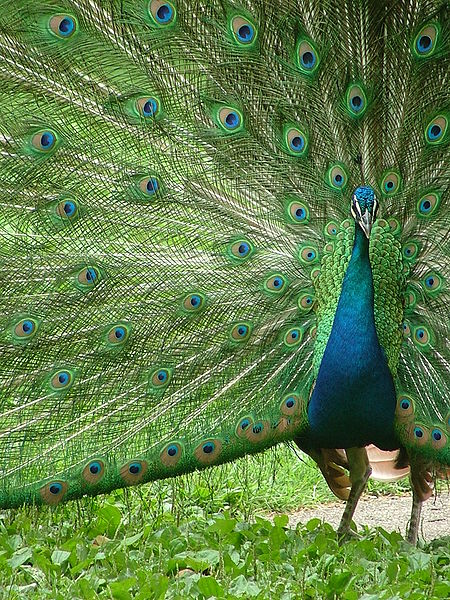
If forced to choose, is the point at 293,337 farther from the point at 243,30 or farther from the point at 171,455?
the point at 243,30

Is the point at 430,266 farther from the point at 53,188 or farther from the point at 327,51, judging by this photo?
the point at 53,188

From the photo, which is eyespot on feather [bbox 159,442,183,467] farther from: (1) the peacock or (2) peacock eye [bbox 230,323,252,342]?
(2) peacock eye [bbox 230,323,252,342]

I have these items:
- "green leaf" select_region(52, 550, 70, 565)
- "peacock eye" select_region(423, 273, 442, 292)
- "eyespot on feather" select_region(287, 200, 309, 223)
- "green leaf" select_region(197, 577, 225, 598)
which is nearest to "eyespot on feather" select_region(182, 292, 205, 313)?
"eyespot on feather" select_region(287, 200, 309, 223)

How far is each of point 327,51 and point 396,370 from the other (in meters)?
1.06

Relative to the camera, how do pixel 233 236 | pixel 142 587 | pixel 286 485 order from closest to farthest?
1. pixel 142 587
2. pixel 233 236
3. pixel 286 485

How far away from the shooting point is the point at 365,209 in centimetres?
319

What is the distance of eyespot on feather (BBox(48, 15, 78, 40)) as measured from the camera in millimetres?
3311

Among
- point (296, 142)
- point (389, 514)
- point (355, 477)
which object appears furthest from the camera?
point (389, 514)

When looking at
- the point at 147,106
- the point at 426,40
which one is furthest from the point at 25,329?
the point at 426,40

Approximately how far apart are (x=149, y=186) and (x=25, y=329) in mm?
608

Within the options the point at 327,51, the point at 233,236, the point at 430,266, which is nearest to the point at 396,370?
the point at 430,266

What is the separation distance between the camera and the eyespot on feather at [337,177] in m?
3.62

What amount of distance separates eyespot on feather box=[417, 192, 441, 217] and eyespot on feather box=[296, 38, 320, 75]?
554mm

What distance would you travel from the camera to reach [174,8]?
3396 mm
